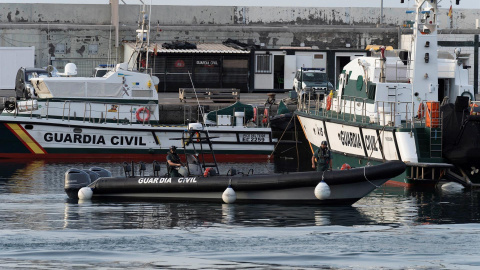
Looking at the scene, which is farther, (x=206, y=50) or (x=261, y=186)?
(x=206, y=50)

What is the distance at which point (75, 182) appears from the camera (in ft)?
75.0

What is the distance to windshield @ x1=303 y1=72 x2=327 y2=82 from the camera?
1667 inches

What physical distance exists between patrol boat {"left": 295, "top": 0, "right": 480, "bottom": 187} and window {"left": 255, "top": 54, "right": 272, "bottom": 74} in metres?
15.2

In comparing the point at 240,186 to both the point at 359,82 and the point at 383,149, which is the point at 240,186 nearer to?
the point at 383,149

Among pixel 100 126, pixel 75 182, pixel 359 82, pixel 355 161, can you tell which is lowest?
pixel 75 182

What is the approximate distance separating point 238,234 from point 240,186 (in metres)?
3.18

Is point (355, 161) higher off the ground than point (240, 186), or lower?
higher

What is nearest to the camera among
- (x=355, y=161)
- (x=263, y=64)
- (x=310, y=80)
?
(x=355, y=161)

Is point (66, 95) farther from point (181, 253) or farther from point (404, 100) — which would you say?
point (181, 253)

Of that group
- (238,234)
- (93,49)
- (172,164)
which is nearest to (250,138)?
(172,164)

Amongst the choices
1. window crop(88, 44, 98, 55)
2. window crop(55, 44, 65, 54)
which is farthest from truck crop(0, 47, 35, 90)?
window crop(88, 44, 98, 55)

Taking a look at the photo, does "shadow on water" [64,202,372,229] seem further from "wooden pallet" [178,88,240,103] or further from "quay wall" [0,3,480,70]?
"quay wall" [0,3,480,70]

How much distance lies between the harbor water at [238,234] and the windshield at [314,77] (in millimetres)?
18704

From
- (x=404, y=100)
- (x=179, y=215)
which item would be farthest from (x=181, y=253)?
(x=404, y=100)
